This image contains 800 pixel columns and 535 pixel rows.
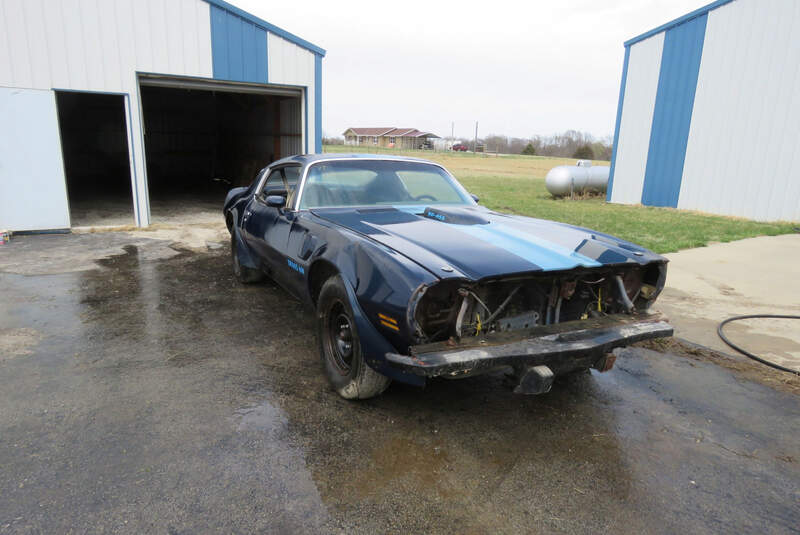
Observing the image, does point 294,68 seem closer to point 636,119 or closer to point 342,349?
point 342,349

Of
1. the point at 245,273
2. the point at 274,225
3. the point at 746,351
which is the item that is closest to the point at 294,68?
the point at 245,273

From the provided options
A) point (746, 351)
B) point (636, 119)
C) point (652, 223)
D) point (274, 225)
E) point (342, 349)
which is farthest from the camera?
point (636, 119)

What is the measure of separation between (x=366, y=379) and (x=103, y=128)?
25370mm

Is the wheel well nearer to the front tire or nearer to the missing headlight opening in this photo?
the front tire

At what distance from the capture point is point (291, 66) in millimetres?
10422

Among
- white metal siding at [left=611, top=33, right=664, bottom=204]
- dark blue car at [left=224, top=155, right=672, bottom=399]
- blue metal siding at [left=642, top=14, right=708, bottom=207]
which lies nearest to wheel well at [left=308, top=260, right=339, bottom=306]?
dark blue car at [left=224, top=155, right=672, bottom=399]

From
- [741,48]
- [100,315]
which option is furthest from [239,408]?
[741,48]

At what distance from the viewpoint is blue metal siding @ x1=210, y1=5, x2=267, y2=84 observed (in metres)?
9.54

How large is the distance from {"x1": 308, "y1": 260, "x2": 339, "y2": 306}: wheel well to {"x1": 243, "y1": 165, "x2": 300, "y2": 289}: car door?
387 mm

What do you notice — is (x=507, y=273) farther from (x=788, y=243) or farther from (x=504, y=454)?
(x=788, y=243)

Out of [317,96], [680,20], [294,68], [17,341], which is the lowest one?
[17,341]

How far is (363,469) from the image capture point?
2.53 metres

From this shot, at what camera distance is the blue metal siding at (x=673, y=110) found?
44.7 ft

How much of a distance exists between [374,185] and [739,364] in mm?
3340
